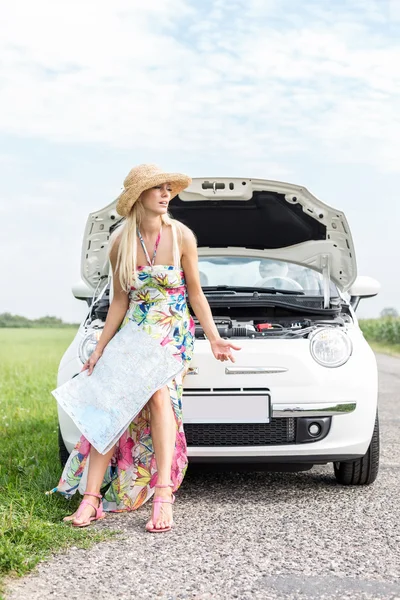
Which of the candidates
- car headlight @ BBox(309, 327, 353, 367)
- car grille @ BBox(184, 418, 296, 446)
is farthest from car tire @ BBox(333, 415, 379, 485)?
car grille @ BBox(184, 418, 296, 446)

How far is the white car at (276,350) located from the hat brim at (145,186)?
0.89 meters

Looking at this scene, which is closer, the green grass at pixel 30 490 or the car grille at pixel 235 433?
the green grass at pixel 30 490

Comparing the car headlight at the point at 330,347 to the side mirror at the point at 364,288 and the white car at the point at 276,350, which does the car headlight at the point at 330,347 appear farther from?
the side mirror at the point at 364,288

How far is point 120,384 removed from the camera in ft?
14.9

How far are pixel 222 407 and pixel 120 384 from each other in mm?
630

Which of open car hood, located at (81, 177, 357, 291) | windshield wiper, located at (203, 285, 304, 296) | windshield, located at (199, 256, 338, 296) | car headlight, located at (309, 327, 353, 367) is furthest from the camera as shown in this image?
windshield, located at (199, 256, 338, 296)

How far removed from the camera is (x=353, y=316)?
5598 millimetres

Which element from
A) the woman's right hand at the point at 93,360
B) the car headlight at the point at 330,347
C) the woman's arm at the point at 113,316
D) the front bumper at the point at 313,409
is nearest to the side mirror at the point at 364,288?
the car headlight at the point at 330,347

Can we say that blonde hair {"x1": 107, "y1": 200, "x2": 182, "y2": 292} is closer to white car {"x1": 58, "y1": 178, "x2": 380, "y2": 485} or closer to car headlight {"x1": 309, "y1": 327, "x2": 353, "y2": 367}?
white car {"x1": 58, "y1": 178, "x2": 380, "y2": 485}

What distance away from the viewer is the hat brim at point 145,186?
4.43 meters

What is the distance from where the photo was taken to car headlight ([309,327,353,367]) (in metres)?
4.89

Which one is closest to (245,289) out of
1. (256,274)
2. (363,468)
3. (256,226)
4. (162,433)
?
(256,274)

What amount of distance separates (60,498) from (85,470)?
24 centimetres

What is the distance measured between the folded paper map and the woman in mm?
60
